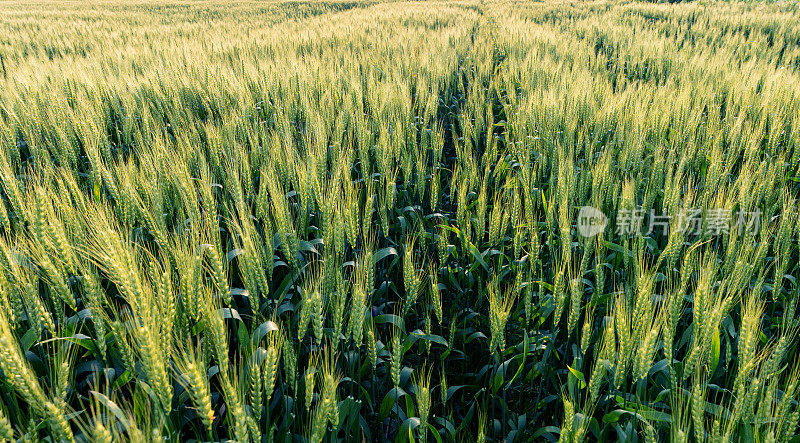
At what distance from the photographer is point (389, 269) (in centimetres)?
192

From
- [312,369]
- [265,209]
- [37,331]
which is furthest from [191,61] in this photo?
[312,369]

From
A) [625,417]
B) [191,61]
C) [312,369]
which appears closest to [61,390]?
[312,369]

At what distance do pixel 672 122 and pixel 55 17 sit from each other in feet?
63.1

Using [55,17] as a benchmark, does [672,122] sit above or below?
below

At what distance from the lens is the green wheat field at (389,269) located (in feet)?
3.61

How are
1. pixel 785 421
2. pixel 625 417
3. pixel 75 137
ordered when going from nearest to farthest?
pixel 785 421, pixel 625 417, pixel 75 137

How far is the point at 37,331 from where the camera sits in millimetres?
1098

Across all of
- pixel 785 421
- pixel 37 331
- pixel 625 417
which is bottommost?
pixel 625 417

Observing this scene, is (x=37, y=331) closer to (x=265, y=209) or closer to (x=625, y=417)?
(x=265, y=209)

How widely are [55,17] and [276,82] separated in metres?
16.4

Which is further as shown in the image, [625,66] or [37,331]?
[625,66]

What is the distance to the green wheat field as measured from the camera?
110cm

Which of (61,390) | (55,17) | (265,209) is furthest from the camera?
(55,17)

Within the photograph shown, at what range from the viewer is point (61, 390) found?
0.91 meters
